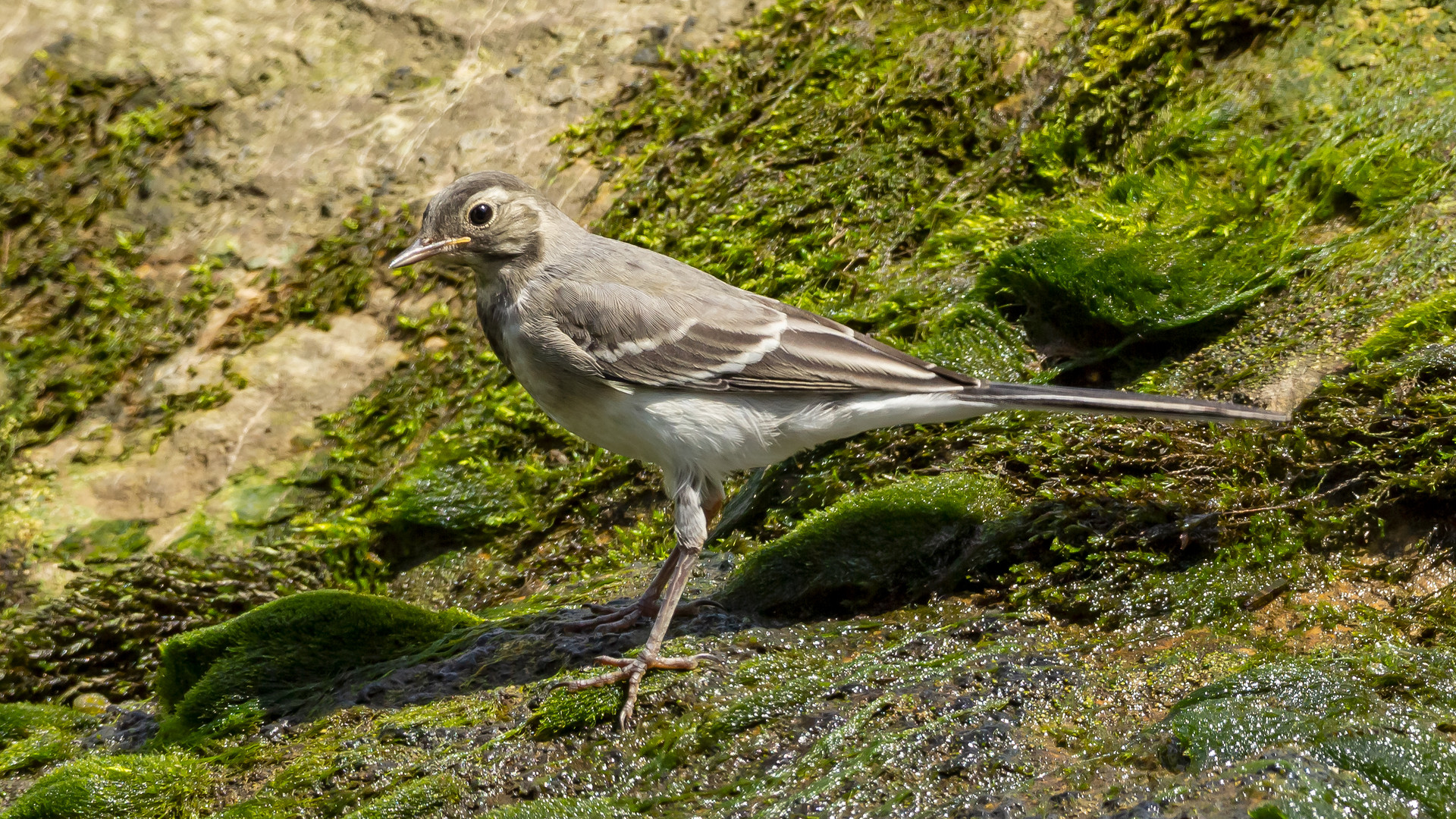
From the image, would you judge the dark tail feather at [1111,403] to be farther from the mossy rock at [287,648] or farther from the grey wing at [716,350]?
the mossy rock at [287,648]

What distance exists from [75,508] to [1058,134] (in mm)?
7363

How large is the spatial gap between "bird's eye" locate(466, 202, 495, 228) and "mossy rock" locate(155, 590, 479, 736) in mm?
1935

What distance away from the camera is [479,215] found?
5410 millimetres

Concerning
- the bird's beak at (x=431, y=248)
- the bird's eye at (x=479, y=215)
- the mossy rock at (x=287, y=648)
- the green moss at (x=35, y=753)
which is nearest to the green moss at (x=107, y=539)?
the green moss at (x=35, y=753)

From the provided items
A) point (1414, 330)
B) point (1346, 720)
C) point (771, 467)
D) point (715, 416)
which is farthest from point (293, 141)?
point (1346, 720)

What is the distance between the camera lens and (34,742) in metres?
5.41

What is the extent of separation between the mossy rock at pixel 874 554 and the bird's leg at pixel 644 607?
11.4 inches

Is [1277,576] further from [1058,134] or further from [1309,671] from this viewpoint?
[1058,134]

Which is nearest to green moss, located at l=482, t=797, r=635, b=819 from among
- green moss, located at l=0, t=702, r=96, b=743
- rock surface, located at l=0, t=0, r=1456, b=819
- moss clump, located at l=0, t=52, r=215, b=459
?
rock surface, located at l=0, t=0, r=1456, b=819

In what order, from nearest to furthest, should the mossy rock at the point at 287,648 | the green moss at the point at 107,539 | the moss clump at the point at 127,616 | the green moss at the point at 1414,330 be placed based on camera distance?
the green moss at the point at 1414,330 < the mossy rock at the point at 287,648 < the moss clump at the point at 127,616 < the green moss at the point at 107,539

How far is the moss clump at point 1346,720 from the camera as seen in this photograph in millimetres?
3195

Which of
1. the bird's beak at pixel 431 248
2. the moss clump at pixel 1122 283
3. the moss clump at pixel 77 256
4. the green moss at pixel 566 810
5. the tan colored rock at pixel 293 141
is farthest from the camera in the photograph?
the moss clump at pixel 77 256

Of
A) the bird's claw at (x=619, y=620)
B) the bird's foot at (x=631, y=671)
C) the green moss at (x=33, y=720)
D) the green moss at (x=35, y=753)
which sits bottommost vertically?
the green moss at (x=33, y=720)

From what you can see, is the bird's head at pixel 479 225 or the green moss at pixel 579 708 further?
the bird's head at pixel 479 225
